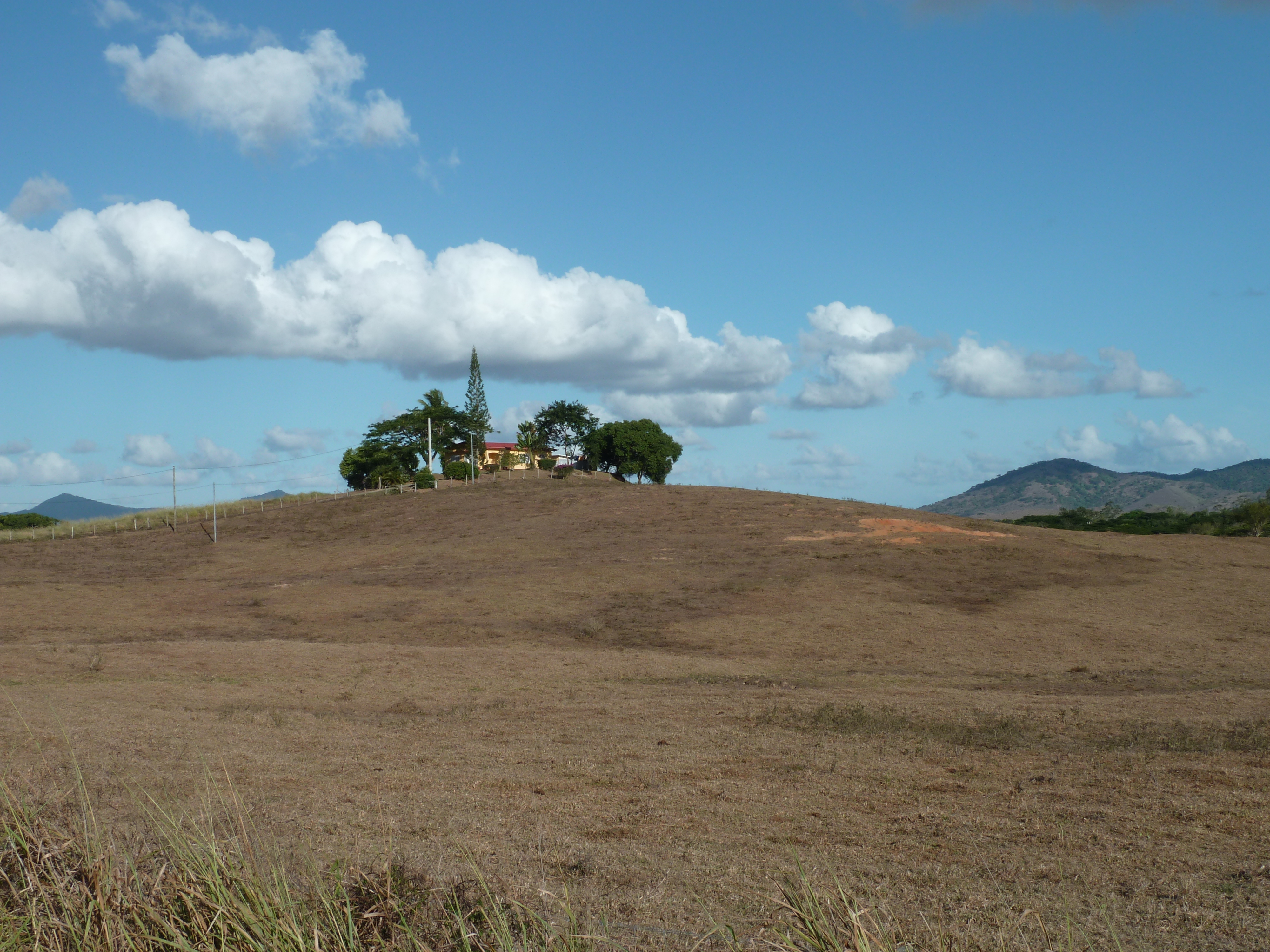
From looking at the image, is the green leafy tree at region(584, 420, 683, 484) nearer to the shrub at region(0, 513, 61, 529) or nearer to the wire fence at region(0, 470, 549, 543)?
the wire fence at region(0, 470, 549, 543)

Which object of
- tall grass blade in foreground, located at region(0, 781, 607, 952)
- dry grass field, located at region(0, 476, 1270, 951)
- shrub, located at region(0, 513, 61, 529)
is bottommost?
dry grass field, located at region(0, 476, 1270, 951)

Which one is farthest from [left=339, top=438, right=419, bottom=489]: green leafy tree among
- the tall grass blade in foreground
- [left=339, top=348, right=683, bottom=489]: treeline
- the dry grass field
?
the tall grass blade in foreground

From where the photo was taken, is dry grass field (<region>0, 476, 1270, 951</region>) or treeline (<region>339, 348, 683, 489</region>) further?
treeline (<region>339, 348, 683, 489</region>)

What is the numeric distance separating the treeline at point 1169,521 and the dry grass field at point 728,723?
45.5 feet

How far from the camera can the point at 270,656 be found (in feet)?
58.4

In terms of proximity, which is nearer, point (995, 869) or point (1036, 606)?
point (995, 869)

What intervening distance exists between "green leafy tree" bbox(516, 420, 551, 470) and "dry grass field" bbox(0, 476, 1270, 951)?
60.3 meters

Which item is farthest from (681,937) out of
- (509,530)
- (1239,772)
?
(509,530)

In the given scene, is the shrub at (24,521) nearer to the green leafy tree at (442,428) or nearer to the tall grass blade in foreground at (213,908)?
the green leafy tree at (442,428)

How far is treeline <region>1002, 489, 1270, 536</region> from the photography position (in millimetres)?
45594

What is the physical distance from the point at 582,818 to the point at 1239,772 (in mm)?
5912

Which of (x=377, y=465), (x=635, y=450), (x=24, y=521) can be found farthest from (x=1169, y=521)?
(x=24, y=521)

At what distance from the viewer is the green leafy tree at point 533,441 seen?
94312mm

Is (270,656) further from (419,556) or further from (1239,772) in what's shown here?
(419,556)
